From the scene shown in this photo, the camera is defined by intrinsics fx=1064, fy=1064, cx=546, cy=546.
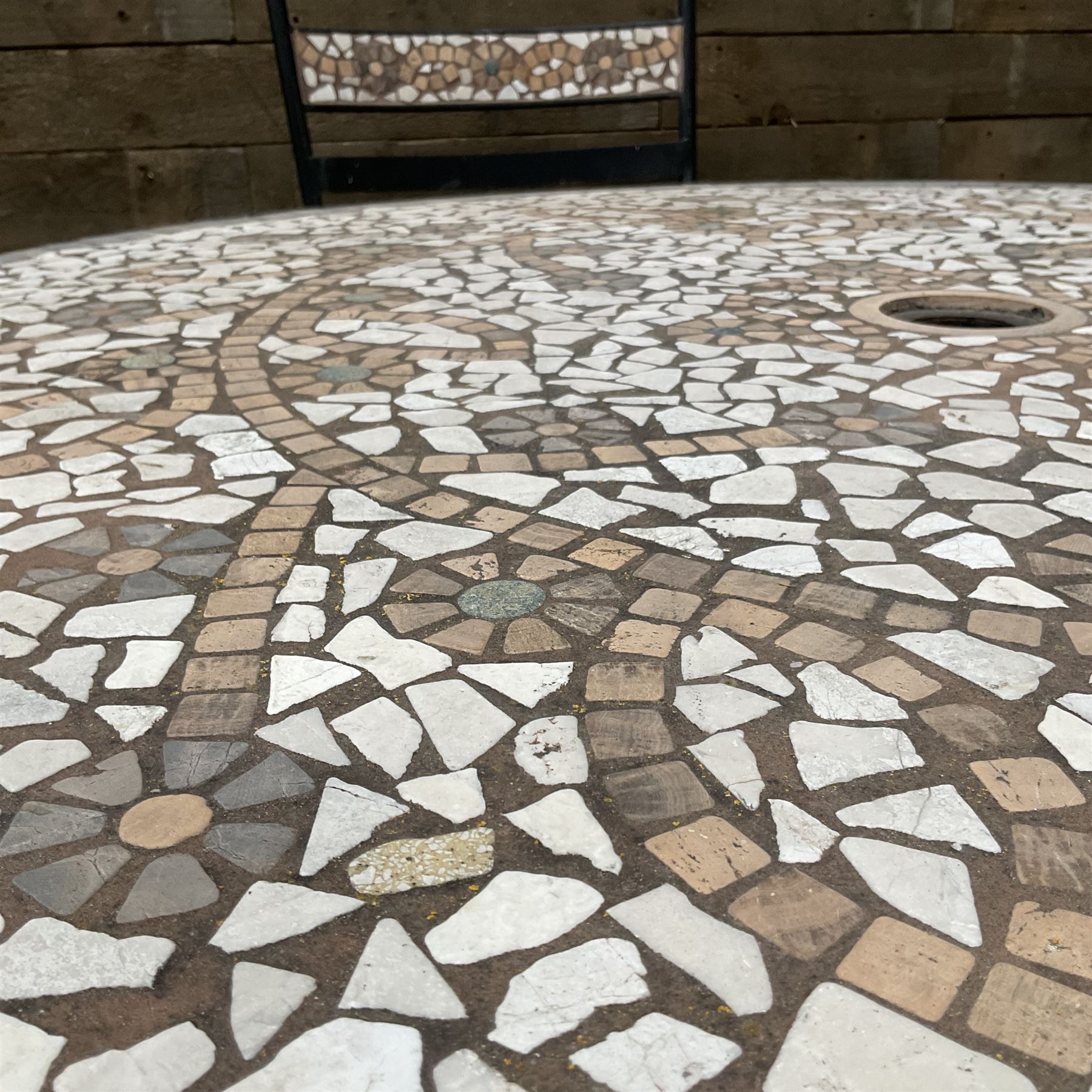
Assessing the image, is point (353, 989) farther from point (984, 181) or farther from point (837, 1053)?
point (984, 181)

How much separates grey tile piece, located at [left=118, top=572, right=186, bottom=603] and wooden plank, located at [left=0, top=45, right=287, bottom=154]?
7.26 m

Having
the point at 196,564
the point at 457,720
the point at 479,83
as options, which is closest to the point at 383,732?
the point at 457,720

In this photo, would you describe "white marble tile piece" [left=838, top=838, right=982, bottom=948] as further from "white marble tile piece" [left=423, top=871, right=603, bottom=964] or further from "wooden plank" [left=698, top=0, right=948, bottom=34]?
"wooden plank" [left=698, top=0, right=948, bottom=34]

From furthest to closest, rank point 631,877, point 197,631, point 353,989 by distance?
point 197,631 < point 631,877 < point 353,989

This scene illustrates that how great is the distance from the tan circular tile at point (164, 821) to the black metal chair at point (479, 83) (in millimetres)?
8534

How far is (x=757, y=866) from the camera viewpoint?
6.25 feet

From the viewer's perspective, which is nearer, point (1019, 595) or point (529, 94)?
point (1019, 595)

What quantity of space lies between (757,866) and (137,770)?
4.15ft

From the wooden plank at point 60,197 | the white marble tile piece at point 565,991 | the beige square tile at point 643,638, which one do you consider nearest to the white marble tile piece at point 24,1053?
the white marble tile piece at point 565,991

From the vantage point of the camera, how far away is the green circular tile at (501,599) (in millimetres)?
2785

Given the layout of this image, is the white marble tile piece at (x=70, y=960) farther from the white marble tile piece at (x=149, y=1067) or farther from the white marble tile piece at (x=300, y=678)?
the white marble tile piece at (x=300, y=678)

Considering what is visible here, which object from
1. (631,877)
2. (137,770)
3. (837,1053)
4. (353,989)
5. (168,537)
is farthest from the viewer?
(168,537)

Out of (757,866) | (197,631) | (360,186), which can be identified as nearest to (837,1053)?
(757,866)

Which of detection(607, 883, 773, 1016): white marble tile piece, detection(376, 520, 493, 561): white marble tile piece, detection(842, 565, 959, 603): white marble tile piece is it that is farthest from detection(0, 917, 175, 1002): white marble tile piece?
detection(842, 565, 959, 603): white marble tile piece
